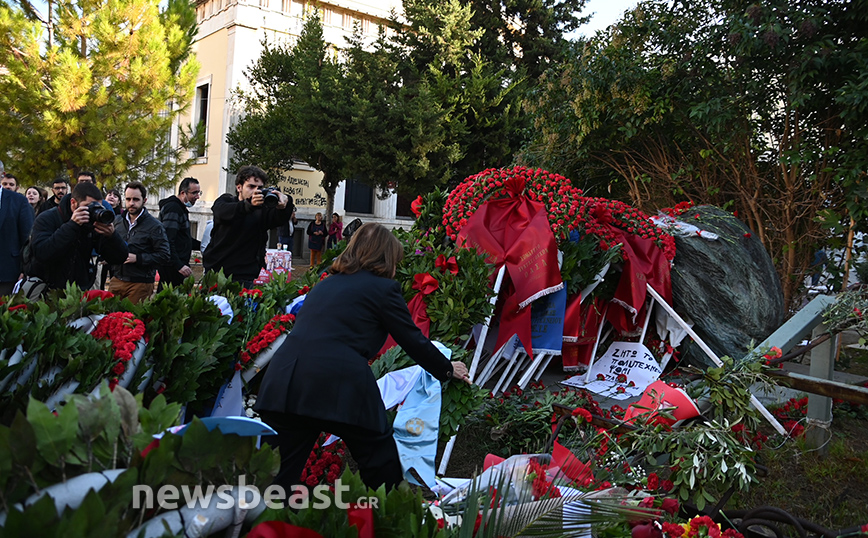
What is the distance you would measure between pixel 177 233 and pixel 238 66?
65.2 feet

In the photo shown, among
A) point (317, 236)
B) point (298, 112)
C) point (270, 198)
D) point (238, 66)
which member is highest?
point (238, 66)

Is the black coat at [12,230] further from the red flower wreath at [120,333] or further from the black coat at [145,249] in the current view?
the red flower wreath at [120,333]

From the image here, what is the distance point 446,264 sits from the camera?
176 inches

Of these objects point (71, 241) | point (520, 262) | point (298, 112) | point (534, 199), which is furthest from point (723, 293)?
point (298, 112)

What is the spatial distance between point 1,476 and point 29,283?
4.16 metres

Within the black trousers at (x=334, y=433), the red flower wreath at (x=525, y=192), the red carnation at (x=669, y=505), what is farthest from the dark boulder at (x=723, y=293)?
the black trousers at (x=334, y=433)

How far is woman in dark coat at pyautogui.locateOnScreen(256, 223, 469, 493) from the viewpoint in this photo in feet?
8.56

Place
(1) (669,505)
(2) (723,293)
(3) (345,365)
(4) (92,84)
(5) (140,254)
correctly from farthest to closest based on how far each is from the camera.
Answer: (4) (92,84), (2) (723,293), (5) (140,254), (3) (345,365), (1) (669,505)

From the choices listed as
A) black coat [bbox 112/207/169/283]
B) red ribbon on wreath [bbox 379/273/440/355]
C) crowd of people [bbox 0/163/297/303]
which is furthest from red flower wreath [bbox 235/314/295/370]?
black coat [bbox 112/207/169/283]

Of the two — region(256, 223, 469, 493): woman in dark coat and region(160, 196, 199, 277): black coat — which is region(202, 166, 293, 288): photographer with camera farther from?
region(256, 223, 469, 493): woman in dark coat

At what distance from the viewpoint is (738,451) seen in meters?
2.43

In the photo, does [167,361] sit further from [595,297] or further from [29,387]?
[595,297]

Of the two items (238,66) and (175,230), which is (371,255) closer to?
(175,230)

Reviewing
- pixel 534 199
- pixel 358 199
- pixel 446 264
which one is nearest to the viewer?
pixel 446 264
